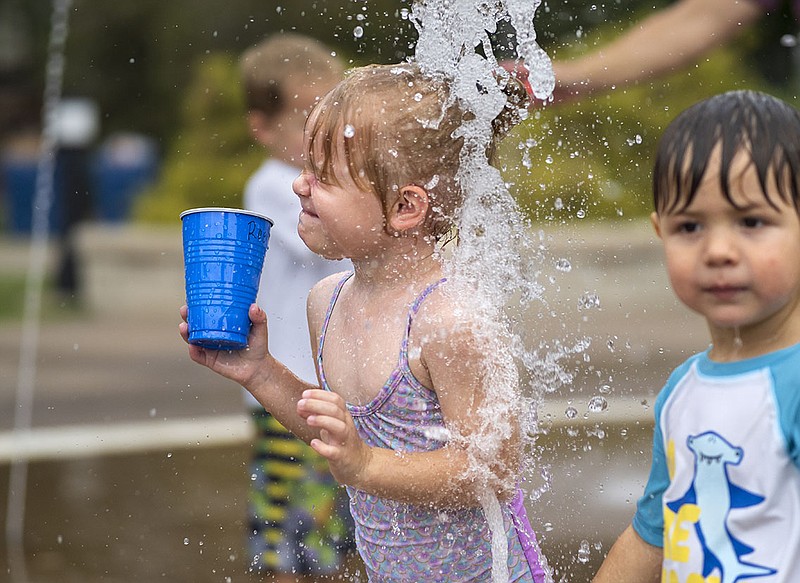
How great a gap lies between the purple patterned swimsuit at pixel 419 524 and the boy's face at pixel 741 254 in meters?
0.75

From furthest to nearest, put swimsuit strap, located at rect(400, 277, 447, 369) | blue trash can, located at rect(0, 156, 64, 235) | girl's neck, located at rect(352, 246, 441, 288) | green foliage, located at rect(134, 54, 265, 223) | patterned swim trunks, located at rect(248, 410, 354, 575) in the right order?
blue trash can, located at rect(0, 156, 64, 235)
green foliage, located at rect(134, 54, 265, 223)
patterned swim trunks, located at rect(248, 410, 354, 575)
girl's neck, located at rect(352, 246, 441, 288)
swimsuit strap, located at rect(400, 277, 447, 369)

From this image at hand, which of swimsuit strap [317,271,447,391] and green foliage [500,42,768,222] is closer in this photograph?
swimsuit strap [317,271,447,391]

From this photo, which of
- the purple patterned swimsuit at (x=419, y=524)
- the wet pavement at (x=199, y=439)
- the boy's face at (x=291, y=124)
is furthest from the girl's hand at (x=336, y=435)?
the boy's face at (x=291, y=124)

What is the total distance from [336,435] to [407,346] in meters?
0.36

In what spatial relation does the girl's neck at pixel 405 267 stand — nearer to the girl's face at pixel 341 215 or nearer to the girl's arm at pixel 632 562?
the girl's face at pixel 341 215

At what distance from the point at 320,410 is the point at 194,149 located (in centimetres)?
1261

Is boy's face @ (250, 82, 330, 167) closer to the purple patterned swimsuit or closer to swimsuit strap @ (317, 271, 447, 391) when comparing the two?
swimsuit strap @ (317, 271, 447, 391)

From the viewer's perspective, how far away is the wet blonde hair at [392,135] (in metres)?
2.59

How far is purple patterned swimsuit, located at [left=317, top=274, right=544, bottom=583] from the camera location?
2582 mm

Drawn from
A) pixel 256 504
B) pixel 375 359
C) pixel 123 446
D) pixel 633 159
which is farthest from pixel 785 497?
pixel 633 159

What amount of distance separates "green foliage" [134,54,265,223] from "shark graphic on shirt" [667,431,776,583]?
10.1m

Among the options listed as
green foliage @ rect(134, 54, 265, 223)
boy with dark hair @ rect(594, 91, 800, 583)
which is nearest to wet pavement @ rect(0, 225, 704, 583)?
boy with dark hair @ rect(594, 91, 800, 583)

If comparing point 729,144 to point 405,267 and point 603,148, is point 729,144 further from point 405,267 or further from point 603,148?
point 603,148

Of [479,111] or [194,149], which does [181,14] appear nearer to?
[194,149]
